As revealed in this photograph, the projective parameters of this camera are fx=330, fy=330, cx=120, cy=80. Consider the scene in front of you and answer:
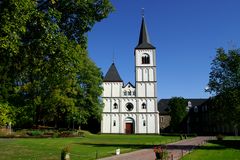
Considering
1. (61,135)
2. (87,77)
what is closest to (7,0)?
(61,135)

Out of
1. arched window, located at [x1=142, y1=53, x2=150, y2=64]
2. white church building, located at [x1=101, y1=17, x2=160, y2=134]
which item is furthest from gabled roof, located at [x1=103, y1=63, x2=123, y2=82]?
arched window, located at [x1=142, y1=53, x2=150, y2=64]

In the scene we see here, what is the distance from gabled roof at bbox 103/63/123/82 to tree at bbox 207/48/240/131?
43994 millimetres

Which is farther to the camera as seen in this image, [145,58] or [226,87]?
[145,58]

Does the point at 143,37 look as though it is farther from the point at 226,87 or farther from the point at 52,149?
the point at 52,149

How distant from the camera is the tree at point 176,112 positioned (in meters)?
79.1

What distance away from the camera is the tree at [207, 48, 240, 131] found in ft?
96.6

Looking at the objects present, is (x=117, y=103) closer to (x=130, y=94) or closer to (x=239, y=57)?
(x=130, y=94)

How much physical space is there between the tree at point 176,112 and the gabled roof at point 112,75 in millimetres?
15302

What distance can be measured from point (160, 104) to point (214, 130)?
1665 cm

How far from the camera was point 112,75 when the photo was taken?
251 ft

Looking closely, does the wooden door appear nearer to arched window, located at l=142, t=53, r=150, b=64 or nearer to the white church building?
the white church building

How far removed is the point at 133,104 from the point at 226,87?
44.3 metres

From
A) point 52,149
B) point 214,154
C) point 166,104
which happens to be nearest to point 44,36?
point 52,149

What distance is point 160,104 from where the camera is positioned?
91.1 m
